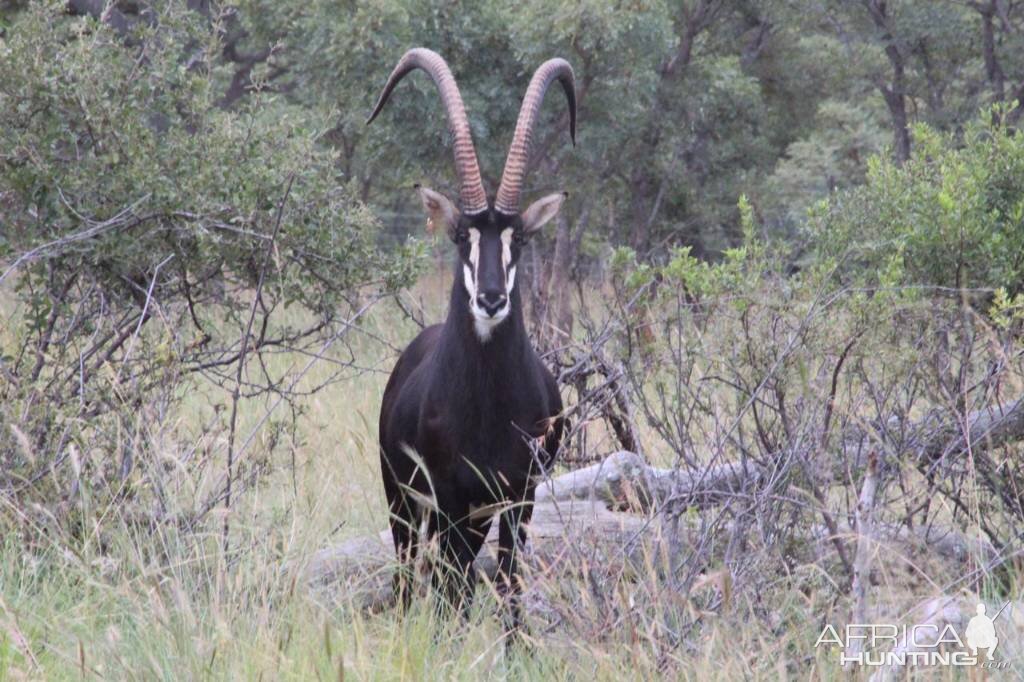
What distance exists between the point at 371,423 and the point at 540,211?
9.44ft

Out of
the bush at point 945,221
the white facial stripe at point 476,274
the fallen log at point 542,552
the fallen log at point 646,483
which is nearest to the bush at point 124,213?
the white facial stripe at point 476,274

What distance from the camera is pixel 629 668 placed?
4.02 m

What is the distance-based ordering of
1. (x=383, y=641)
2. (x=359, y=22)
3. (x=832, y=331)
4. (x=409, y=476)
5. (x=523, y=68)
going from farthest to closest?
1. (x=523, y=68)
2. (x=359, y=22)
3. (x=409, y=476)
4. (x=832, y=331)
5. (x=383, y=641)

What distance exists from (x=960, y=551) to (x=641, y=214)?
9823 mm

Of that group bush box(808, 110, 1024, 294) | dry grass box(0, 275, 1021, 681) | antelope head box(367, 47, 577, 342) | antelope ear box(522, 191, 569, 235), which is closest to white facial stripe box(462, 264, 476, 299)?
antelope head box(367, 47, 577, 342)

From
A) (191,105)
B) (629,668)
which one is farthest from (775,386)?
(191,105)

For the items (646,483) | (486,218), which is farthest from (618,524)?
(486,218)

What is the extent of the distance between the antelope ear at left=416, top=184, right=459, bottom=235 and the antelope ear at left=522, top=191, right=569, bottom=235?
0.32 meters

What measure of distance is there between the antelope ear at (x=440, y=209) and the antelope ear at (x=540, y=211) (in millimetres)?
318

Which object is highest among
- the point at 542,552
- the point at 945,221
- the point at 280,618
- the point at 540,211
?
the point at 540,211

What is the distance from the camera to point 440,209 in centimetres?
627

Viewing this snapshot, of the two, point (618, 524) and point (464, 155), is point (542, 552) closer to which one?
point (618, 524)

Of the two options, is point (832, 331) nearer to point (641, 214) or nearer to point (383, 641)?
point (383, 641)

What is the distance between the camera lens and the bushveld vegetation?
4.27 meters
